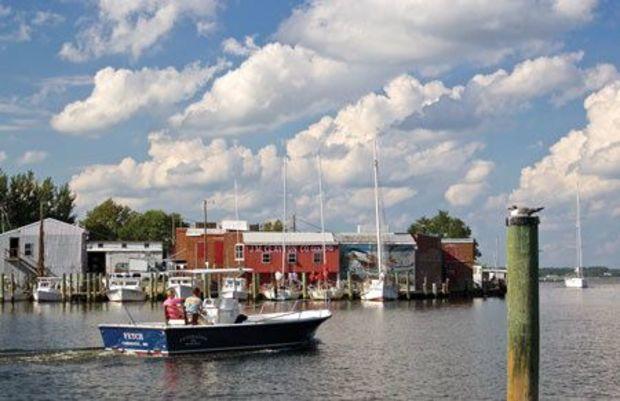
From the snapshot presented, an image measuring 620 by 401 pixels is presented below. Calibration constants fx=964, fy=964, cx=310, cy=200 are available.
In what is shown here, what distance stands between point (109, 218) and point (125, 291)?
246ft

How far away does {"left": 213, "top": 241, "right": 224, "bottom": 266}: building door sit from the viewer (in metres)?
112

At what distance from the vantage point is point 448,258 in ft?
412

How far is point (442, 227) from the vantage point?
186875mm

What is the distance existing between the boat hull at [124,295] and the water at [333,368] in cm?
3329

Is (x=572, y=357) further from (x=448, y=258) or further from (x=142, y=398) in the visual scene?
(x=448, y=258)

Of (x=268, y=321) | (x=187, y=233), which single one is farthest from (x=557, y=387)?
(x=187, y=233)

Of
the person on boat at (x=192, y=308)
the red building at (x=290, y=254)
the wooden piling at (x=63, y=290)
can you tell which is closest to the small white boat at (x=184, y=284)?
the wooden piling at (x=63, y=290)

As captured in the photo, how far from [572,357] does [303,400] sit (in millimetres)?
17845

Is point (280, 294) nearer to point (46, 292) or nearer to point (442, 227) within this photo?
point (46, 292)

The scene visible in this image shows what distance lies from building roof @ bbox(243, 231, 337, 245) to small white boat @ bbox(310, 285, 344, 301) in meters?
8.27

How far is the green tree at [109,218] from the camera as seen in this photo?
16098 cm

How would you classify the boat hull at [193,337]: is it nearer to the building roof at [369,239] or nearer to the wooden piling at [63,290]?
the wooden piling at [63,290]

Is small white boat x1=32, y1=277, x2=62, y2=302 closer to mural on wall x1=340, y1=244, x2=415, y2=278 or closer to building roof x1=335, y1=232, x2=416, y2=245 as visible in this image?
mural on wall x1=340, y1=244, x2=415, y2=278

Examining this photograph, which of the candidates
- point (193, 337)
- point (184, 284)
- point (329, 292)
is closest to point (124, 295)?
point (184, 284)
